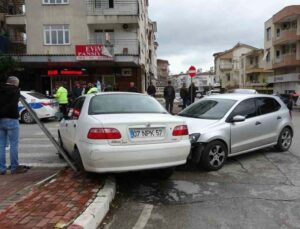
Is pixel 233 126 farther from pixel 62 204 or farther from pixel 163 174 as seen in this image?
pixel 62 204

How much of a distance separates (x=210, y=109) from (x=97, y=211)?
4519mm

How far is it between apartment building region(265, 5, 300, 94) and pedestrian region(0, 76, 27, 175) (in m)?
37.2

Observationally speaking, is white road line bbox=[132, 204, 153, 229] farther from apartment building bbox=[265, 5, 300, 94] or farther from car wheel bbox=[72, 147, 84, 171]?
apartment building bbox=[265, 5, 300, 94]

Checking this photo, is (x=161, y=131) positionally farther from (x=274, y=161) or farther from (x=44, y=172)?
(x=274, y=161)

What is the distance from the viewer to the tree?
79.7 feet

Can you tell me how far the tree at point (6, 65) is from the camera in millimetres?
24281

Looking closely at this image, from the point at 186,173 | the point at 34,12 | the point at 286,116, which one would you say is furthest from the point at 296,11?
the point at 186,173

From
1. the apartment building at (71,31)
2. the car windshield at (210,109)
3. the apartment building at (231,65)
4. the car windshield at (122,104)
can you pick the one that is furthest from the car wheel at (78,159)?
the apartment building at (231,65)

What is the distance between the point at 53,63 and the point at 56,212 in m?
23.3

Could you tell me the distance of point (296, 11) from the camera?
40.7 meters

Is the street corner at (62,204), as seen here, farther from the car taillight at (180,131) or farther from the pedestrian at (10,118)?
the car taillight at (180,131)

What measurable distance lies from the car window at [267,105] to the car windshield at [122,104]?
130 inches

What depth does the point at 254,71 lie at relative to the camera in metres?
66.8

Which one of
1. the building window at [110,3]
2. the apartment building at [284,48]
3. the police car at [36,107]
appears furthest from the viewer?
the apartment building at [284,48]
